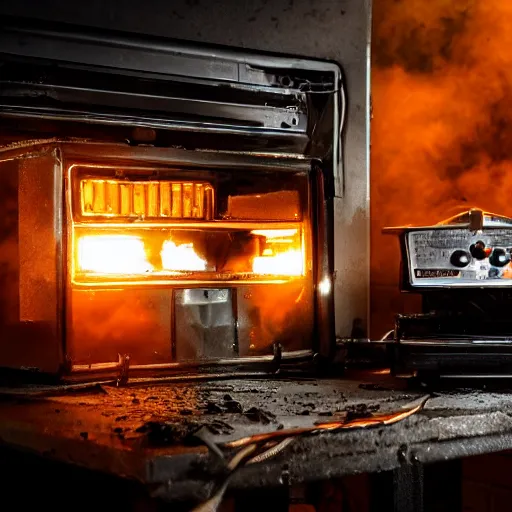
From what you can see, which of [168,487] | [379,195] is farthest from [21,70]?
[379,195]

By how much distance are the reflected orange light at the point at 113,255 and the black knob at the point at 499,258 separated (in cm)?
170

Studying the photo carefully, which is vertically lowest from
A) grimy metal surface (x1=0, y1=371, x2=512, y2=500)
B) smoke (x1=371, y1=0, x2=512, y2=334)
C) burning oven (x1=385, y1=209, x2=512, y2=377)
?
grimy metal surface (x1=0, y1=371, x2=512, y2=500)

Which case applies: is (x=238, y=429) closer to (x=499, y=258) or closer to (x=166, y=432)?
(x=166, y=432)

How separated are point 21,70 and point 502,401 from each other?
8.55 ft

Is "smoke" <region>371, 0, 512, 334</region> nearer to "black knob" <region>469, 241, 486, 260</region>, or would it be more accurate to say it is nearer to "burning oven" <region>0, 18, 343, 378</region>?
"burning oven" <region>0, 18, 343, 378</region>

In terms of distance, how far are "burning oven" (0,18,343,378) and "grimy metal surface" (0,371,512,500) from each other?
0.37 meters

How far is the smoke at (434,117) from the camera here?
5016 millimetres

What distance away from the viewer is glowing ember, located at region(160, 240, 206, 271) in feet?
11.6

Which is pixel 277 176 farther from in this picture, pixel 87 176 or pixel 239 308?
pixel 87 176

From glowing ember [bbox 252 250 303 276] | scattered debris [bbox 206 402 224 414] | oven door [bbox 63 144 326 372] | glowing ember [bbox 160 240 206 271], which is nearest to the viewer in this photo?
scattered debris [bbox 206 402 224 414]

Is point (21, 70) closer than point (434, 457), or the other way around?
point (434, 457)

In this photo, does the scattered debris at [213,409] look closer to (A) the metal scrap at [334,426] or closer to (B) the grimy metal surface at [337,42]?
(A) the metal scrap at [334,426]

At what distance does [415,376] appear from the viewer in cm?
321

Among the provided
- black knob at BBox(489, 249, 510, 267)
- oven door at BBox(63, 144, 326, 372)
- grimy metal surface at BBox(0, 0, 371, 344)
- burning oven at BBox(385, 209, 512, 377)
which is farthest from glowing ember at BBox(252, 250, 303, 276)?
black knob at BBox(489, 249, 510, 267)
